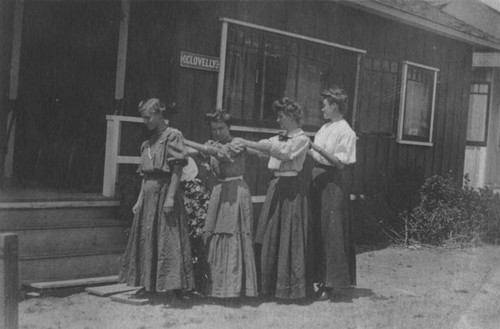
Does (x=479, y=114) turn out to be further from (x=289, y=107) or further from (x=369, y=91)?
(x=289, y=107)

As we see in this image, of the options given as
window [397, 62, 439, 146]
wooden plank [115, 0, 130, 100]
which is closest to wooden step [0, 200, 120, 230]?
wooden plank [115, 0, 130, 100]

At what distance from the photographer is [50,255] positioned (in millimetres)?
6312

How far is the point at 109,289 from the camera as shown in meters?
6.40

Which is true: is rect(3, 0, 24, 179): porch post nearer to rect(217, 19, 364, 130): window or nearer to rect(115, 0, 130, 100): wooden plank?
rect(115, 0, 130, 100): wooden plank

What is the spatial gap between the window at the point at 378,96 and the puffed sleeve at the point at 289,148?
4.47 meters

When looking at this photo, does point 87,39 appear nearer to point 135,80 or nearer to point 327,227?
point 135,80

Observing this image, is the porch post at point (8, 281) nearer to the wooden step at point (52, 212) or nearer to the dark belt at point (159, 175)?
the dark belt at point (159, 175)

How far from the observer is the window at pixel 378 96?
10.8 m

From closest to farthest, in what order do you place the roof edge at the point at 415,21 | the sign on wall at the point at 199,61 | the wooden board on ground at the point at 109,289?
the wooden board on ground at the point at 109,289 → the sign on wall at the point at 199,61 → the roof edge at the point at 415,21

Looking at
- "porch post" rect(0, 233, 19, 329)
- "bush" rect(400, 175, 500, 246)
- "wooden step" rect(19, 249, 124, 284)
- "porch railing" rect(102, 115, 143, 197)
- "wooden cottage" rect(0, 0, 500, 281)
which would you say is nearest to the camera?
"porch post" rect(0, 233, 19, 329)

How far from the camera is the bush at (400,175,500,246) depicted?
35.3 ft

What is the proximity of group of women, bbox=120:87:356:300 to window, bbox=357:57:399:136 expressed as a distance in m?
4.15

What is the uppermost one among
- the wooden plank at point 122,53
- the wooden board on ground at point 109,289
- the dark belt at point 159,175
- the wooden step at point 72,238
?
the wooden plank at point 122,53

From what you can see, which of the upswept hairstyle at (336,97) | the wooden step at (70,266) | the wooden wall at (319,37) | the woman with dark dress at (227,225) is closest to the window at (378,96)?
the wooden wall at (319,37)
